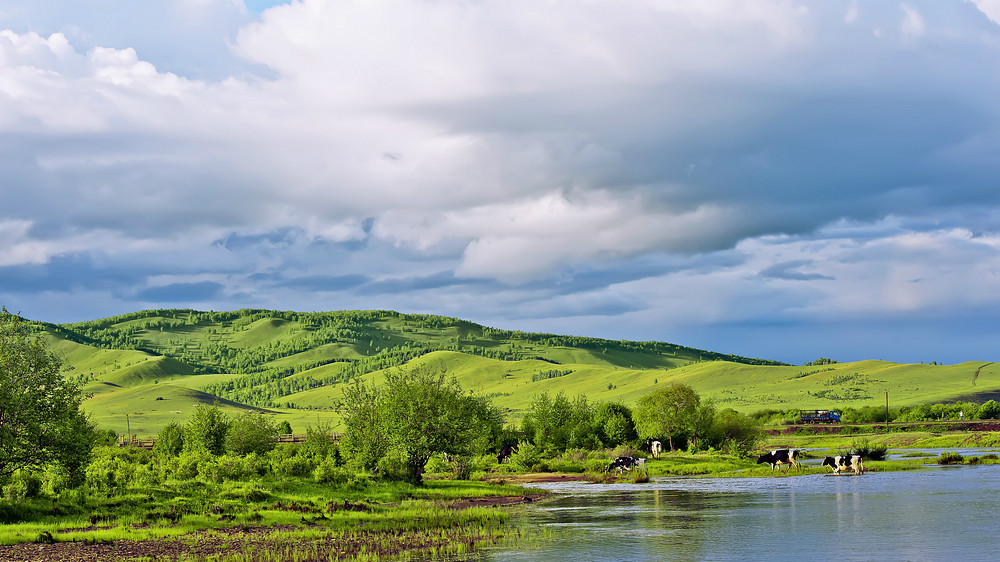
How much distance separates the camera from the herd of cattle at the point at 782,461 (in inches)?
3519

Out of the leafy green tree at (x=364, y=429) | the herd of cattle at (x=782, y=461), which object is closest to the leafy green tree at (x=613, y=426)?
the herd of cattle at (x=782, y=461)

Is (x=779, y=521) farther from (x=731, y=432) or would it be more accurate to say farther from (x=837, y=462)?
(x=731, y=432)

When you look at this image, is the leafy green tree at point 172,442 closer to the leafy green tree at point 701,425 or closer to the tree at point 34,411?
the tree at point 34,411

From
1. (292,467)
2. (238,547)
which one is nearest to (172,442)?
(292,467)

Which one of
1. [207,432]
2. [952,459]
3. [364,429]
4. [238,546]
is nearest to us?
[238,546]

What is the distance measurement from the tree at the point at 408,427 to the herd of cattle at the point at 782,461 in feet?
74.2

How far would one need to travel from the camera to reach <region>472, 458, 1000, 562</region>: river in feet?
136

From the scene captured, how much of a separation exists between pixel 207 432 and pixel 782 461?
2762 inches

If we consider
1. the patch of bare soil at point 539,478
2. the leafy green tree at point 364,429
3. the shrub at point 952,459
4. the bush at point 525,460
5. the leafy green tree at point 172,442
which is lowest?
the patch of bare soil at point 539,478

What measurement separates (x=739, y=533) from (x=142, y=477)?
1679 inches

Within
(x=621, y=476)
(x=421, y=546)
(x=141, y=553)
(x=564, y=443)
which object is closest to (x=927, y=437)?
(x=564, y=443)

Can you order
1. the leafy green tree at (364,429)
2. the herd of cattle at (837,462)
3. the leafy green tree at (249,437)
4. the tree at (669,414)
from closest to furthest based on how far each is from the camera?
1. the leafy green tree at (364,429)
2. the herd of cattle at (837,462)
3. the leafy green tree at (249,437)
4. the tree at (669,414)

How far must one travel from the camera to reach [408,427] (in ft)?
264

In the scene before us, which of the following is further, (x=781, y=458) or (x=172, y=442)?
(x=172, y=442)
